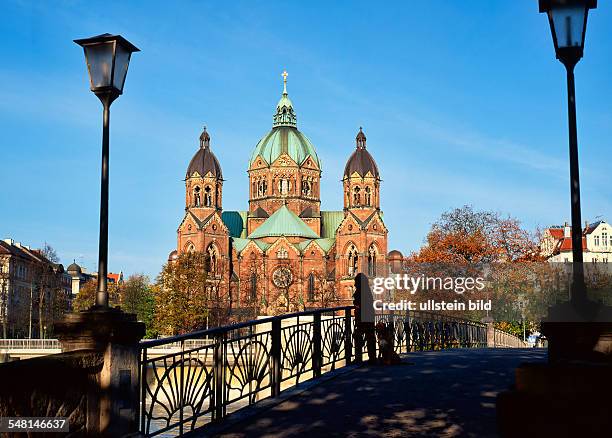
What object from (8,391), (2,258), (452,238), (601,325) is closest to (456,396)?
(601,325)

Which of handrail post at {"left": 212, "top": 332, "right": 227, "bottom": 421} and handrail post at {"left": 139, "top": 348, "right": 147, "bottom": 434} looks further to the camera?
handrail post at {"left": 212, "top": 332, "right": 227, "bottom": 421}

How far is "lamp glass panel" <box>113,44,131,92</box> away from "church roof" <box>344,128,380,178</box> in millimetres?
101575

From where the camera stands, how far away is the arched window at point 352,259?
104500 millimetres

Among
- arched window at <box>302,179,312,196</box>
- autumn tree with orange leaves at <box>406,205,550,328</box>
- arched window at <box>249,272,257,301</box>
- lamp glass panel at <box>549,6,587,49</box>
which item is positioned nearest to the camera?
lamp glass panel at <box>549,6,587,49</box>

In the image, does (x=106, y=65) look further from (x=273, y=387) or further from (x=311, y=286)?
(x=311, y=286)

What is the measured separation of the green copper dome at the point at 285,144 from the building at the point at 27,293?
31805 mm

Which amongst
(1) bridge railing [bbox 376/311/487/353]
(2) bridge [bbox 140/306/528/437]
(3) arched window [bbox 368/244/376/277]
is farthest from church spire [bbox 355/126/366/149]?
(2) bridge [bbox 140/306/528/437]

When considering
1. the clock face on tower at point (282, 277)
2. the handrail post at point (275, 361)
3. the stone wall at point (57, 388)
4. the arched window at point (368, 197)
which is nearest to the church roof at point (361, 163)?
the arched window at point (368, 197)

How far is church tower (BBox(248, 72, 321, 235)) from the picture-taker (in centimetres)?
11256

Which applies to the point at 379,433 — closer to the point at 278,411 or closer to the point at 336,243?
the point at 278,411

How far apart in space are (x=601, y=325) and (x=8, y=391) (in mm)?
4952

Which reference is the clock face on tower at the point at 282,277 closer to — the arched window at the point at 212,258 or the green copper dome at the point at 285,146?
the arched window at the point at 212,258

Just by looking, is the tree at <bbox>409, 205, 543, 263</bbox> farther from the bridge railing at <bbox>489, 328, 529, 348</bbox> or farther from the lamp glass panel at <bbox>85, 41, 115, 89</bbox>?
the lamp glass panel at <bbox>85, 41, 115, 89</bbox>

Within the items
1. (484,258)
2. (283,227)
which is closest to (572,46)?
(484,258)
